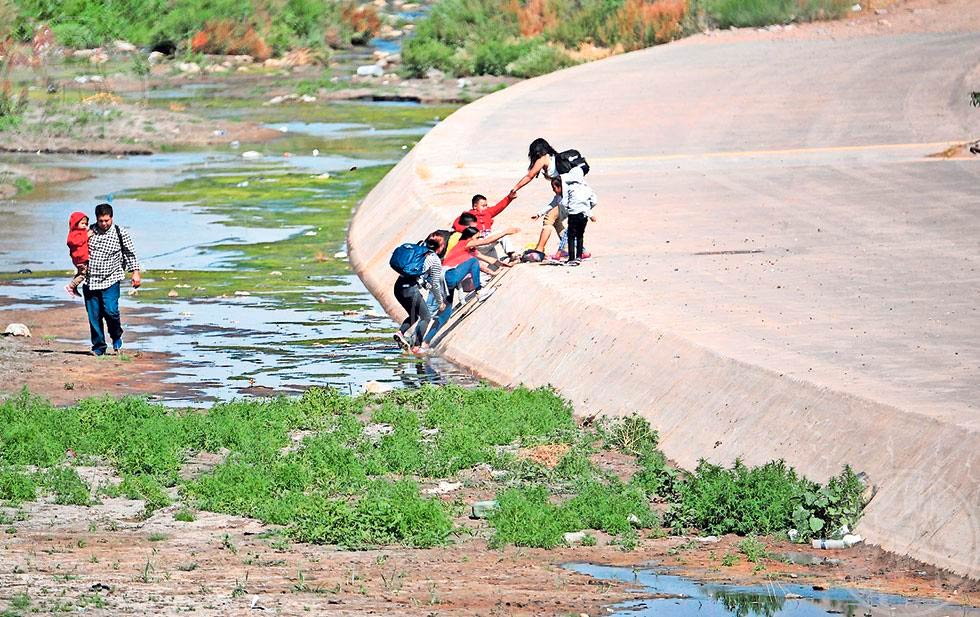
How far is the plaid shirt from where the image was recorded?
60.6 feet

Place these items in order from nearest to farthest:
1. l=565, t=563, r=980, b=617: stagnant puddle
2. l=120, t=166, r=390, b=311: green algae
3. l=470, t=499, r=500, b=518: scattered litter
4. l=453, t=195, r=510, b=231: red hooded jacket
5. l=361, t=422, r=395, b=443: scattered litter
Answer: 1. l=565, t=563, r=980, b=617: stagnant puddle
2. l=470, t=499, r=500, b=518: scattered litter
3. l=361, t=422, r=395, b=443: scattered litter
4. l=453, t=195, r=510, b=231: red hooded jacket
5. l=120, t=166, r=390, b=311: green algae

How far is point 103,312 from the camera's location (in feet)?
61.2

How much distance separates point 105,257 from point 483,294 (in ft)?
13.0

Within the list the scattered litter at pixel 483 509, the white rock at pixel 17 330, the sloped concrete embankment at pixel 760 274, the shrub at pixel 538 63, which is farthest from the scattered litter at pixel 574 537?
the shrub at pixel 538 63

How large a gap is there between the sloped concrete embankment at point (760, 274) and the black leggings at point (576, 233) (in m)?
0.28

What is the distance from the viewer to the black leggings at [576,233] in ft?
63.0

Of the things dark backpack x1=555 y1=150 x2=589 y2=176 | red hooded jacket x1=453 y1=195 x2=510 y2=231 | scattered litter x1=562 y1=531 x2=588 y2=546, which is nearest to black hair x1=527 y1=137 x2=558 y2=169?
dark backpack x1=555 y1=150 x2=589 y2=176

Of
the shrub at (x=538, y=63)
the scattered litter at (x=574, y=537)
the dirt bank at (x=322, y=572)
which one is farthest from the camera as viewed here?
the shrub at (x=538, y=63)

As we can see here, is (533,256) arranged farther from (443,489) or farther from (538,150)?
(443,489)

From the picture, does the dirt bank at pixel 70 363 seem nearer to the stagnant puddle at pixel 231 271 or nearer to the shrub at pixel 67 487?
the stagnant puddle at pixel 231 271

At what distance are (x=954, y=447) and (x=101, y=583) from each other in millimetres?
5040

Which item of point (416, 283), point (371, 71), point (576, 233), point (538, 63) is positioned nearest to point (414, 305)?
point (416, 283)

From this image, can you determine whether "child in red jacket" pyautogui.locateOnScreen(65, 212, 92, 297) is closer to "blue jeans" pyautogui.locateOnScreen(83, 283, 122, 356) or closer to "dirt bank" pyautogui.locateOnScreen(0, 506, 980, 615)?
"blue jeans" pyautogui.locateOnScreen(83, 283, 122, 356)

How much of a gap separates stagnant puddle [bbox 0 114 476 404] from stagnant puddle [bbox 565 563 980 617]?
709 cm
